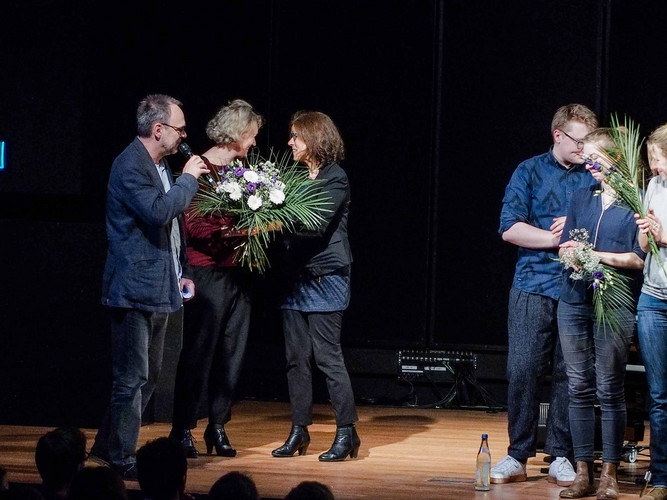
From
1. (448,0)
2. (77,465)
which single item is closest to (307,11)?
(448,0)

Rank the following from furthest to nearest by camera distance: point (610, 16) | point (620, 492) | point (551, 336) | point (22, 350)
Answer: point (610, 16) < point (22, 350) < point (551, 336) < point (620, 492)

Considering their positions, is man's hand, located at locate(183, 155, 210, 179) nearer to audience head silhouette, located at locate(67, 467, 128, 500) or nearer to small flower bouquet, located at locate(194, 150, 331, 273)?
small flower bouquet, located at locate(194, 150, 331, 273)

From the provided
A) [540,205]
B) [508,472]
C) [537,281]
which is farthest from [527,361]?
[540,205]

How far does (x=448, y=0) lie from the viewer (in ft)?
24.8

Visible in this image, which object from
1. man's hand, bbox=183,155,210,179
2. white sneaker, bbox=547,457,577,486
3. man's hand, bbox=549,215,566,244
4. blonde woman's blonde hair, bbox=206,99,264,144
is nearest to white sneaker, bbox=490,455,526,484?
white sneaker, bbox=547,457,577,486

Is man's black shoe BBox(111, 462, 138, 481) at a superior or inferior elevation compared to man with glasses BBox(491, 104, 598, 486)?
inferior

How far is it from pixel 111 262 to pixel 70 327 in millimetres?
1632

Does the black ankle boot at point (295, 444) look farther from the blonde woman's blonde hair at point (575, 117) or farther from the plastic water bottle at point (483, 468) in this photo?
the blonde woman's blonde hair at point (575, 117)

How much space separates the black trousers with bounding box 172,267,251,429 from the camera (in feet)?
17.6

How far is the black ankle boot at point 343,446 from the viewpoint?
540cm

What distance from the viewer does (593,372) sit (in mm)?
4715

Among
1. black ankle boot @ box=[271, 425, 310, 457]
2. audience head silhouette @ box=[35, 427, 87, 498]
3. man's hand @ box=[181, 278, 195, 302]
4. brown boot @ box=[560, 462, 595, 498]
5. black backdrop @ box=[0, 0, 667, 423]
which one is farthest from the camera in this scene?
black backdrop @ box=[0, 0, 667, 423]

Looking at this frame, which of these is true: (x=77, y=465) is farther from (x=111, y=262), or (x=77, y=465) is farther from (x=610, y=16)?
(x=610, y=16)

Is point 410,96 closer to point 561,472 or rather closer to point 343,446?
point 343,446
